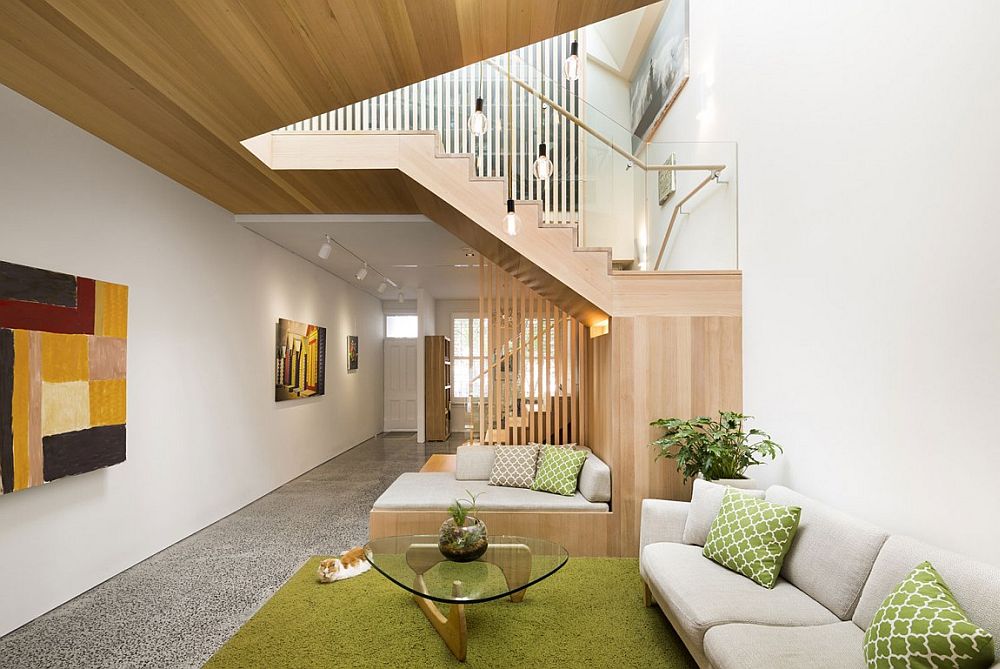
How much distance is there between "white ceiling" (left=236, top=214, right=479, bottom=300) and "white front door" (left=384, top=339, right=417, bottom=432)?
2.87 metres

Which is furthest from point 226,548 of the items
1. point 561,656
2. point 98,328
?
point 561,656

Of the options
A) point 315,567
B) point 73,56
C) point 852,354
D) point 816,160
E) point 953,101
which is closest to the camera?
point 953,101

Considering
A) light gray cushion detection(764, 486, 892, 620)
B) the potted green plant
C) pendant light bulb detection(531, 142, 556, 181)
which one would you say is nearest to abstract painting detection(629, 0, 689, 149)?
pendant light bulb detection(531, 142, 556, 181)

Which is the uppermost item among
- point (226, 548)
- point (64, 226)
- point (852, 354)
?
point (64, 226)

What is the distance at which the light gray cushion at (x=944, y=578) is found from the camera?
180cm

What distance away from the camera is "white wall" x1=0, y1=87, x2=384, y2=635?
3225 millimetres

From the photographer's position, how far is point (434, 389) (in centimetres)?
1034

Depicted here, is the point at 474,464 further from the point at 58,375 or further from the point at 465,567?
the point at 58,375

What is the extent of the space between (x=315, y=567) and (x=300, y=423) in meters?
3.64

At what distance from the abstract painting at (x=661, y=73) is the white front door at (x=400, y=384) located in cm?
705

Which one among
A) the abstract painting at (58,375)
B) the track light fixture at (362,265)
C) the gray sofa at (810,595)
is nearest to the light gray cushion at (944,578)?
the gray sofa at (810,595)

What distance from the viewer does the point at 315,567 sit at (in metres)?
3.99

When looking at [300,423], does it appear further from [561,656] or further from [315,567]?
[561,656]

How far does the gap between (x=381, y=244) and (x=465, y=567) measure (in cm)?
432
